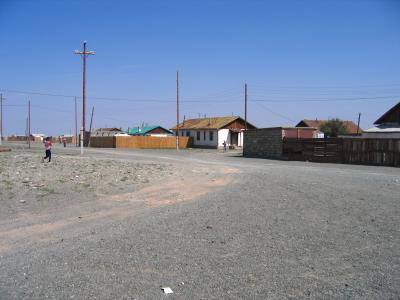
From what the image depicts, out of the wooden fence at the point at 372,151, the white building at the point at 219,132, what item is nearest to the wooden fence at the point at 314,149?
the wooden fence at the point at 372,151

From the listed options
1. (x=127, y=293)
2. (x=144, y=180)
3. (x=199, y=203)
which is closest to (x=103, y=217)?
(x=199, y=203)

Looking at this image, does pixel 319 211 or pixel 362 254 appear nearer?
pixel 362 254

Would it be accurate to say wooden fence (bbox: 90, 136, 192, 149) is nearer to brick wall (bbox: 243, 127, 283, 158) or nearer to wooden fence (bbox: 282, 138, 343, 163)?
brick wall (bbox: 243, 127, 283, 158)

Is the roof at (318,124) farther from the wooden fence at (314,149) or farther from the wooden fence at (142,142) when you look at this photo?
the wooden fence at (314,149)

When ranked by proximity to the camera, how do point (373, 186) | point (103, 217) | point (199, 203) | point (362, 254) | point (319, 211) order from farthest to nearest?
point (373, 186), point (199, 203), point (319, 211), point (103, 217), point (362, 254)

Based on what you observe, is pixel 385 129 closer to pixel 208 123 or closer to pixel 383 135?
pixel 383 135

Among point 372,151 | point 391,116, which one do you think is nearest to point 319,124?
point 391,116

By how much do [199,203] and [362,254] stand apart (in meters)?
5.54

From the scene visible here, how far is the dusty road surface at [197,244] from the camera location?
518 centimetres

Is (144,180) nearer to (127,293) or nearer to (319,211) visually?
(319,211)

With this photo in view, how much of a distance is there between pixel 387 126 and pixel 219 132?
3074cm

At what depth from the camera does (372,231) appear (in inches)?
323

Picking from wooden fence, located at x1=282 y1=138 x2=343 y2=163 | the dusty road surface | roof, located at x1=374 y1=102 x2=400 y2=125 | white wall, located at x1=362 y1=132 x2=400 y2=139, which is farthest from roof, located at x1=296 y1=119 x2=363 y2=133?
the dusty road surface

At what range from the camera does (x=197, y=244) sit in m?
7.19
